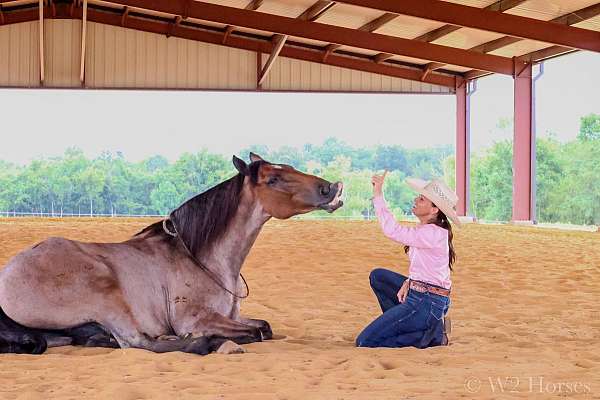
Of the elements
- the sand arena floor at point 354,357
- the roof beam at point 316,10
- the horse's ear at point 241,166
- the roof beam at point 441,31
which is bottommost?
the sand arena floor at point 354,357

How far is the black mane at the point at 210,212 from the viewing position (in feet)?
14.3

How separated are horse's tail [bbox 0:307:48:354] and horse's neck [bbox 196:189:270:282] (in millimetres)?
1040

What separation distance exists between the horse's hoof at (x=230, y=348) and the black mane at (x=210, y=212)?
0.68m

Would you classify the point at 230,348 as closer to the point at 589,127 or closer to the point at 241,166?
the point at 241,166

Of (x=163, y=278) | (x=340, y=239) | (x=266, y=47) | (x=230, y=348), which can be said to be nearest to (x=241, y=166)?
(x=163, y=278)

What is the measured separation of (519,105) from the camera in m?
20.4

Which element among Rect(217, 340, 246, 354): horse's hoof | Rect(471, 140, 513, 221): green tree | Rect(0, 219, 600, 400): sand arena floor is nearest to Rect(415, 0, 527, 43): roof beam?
Rect(0, 219, 600, 400): sand arena floor

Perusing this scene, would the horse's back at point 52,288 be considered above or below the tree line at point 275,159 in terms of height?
below

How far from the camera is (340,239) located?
13023mm

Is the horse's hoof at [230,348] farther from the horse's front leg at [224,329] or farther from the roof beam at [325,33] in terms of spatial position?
the roof beam at [325,33]

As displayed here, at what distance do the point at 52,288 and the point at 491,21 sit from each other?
1278cm

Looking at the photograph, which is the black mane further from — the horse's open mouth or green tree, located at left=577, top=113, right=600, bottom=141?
green tree, located at left=577, top=113, right=600, bottom=141

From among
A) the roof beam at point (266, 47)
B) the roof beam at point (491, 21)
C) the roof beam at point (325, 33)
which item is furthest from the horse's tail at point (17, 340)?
the roof beam at point (266, 47)

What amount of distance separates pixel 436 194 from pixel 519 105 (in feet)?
56.8
